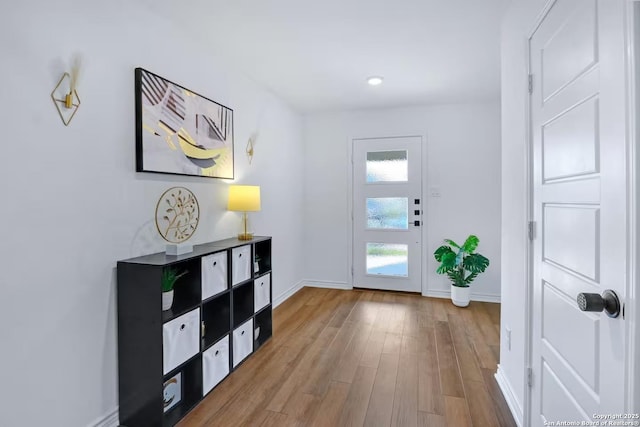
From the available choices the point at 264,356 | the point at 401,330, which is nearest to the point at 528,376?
the point at 401,330

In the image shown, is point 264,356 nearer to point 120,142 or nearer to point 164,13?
point 120,142

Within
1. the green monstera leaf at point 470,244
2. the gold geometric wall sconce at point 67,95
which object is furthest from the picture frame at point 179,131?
the green monstera leaf at point 470,244

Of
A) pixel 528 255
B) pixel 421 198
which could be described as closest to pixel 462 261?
pixel 421 198

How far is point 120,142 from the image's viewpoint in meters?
1.82

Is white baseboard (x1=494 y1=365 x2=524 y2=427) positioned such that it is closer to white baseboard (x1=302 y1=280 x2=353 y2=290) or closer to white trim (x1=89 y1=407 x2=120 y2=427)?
white trim (x1=89 y1=407 x2=120 y2=427)

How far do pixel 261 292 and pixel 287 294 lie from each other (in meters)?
1.36

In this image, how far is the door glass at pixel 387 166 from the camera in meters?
4.25

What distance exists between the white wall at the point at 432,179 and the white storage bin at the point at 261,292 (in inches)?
71.0

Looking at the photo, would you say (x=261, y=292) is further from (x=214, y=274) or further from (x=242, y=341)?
(x=214, y=274)

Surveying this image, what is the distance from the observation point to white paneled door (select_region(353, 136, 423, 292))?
4.22 m

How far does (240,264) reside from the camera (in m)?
2.45

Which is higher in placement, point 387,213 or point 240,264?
point 387,213

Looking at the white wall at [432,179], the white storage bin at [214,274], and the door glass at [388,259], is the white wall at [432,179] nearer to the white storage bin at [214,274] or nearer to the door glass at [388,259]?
the door glass at [388,259]

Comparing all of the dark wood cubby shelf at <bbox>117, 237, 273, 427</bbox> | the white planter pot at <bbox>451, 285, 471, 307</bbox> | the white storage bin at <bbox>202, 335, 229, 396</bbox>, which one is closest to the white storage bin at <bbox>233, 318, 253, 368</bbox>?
the dark wood cubby shelf at <bbox>117, 237, 273, 427</bbox>
